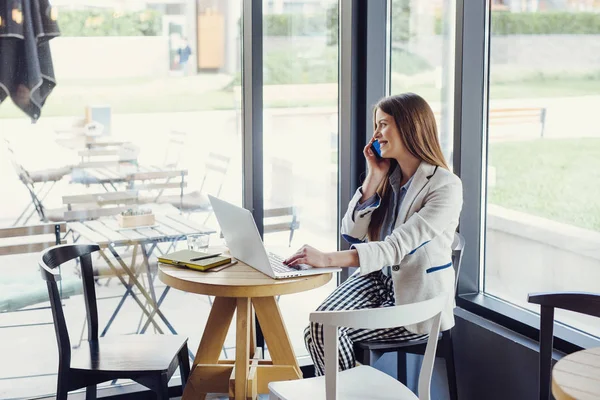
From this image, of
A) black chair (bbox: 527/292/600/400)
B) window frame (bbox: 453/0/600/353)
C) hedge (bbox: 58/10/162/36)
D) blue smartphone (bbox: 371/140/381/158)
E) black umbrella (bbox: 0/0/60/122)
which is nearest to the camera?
black chair (bbox: 527/292/600/400)

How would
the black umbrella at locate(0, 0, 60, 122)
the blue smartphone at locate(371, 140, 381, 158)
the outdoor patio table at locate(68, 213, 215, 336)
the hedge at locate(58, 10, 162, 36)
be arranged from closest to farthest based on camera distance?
the blue smartphone at locate(371, 140, 381, 158) → the black umbrella at locate(0, 0, 60, 122) → the hedge at locate(58, 10, 162, 36) → the outdoor patio table at locate(68, 213, 215, 336)

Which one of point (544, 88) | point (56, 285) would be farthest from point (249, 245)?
point (544, 88)

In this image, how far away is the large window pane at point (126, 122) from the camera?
3.50 meters

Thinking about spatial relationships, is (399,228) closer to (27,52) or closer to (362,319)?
(362,319)

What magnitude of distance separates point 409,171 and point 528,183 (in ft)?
1.58

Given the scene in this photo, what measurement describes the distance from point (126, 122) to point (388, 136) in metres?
1.31

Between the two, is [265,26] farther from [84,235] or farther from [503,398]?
[503,398]

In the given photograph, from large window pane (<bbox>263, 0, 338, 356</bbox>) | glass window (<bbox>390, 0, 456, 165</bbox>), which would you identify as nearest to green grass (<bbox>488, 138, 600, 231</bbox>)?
glass window (<bbox>390, 0, 456, 165</bbox>)

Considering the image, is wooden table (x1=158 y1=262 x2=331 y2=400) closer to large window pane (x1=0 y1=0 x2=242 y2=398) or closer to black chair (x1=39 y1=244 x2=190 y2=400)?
black chair (x1=39 y1=244 x2=190 y2=400)

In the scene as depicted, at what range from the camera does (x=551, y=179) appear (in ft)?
9.87

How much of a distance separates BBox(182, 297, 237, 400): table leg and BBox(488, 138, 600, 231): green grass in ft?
4.01

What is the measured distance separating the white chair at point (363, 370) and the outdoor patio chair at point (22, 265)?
148 cm

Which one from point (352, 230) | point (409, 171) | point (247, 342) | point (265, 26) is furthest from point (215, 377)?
point (265, 26)

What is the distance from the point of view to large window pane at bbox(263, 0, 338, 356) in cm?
390
